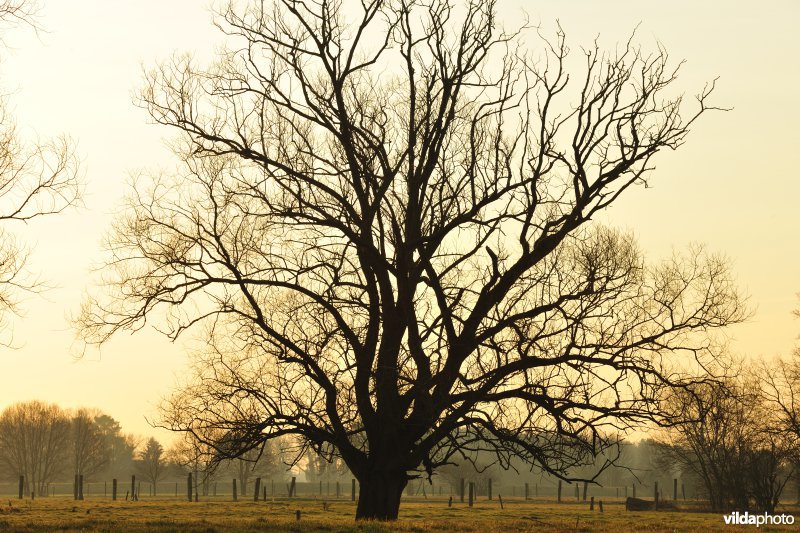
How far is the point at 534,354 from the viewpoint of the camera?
53.9 feet

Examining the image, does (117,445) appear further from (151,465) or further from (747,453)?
(747,453)

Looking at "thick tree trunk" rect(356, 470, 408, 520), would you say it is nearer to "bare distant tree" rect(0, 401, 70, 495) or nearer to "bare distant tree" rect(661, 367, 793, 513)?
"bare distant tree" rect(661, 367, 793, 513)

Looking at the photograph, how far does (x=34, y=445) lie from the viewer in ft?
314

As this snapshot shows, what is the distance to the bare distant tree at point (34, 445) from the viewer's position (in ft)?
308

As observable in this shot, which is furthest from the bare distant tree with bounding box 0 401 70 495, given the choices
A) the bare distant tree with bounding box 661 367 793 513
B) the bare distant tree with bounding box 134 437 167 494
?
the bare distant tree with bounding box 661 367 793 513

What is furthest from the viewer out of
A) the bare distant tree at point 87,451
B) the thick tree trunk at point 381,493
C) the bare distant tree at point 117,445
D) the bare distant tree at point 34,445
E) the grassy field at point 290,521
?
the bare distant tree at point 117,445

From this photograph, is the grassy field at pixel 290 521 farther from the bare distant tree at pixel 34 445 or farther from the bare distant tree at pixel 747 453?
the bare distant tree at pixel 34 445

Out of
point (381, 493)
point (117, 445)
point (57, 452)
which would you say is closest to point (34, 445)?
point (57, 452)

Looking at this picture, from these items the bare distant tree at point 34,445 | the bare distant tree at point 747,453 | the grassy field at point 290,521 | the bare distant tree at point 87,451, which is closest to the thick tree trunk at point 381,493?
the grassy field at point 290,521

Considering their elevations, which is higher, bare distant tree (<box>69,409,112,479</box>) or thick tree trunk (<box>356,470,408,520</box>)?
thick tree trunk (<box>356,470,408,520</box>)

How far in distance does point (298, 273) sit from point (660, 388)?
7.85 metres

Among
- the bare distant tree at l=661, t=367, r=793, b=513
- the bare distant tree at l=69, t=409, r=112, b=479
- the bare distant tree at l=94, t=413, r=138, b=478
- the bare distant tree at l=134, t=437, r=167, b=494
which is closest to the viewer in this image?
the bare distant tree at l=661, t=367, r=793, b=513

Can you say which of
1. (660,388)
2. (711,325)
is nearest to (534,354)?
(660,388)

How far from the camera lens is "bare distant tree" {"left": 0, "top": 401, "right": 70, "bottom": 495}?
94000 millimetres
